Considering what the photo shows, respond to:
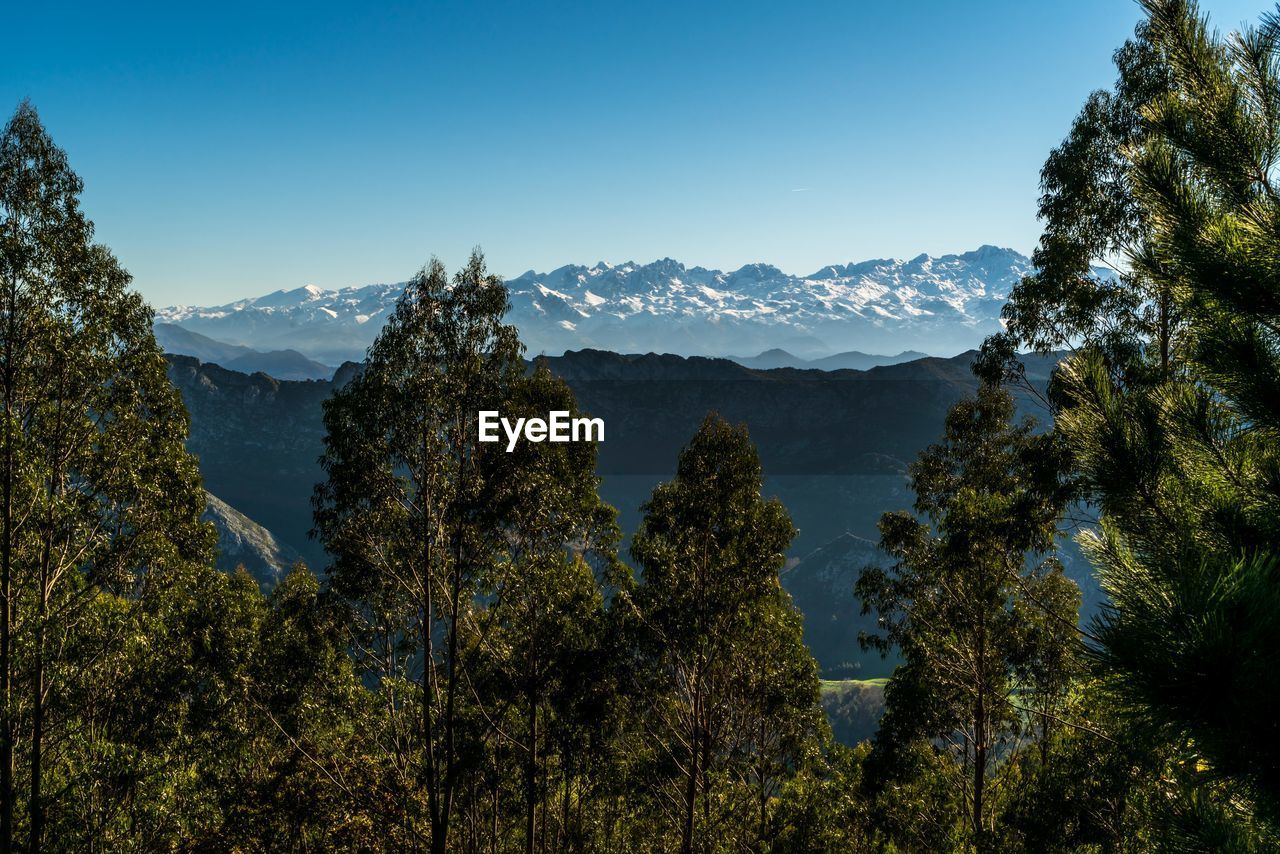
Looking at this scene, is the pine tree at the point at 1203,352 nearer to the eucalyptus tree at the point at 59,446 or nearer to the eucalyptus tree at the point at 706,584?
the eucalyptus tree at the point at 706,584

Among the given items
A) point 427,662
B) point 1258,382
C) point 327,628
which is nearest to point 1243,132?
point 1258,382

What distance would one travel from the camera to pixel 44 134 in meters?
13.8

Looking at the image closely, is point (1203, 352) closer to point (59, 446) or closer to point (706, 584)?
point (706, 584)

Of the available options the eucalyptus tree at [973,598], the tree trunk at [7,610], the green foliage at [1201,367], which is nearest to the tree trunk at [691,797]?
the eucalyptus tree at [973,598]

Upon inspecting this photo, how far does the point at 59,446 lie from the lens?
1465 cm

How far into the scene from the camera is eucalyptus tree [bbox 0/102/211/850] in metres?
13.4

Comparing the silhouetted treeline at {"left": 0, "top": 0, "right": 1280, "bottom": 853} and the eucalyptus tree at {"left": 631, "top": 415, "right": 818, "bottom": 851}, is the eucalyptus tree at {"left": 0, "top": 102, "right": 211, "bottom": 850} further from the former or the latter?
the eucalyptus tree at {"left": 631, "top": 415, "right": 818, "bottom": 851}

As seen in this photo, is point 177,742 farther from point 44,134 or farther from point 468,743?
point 44,134

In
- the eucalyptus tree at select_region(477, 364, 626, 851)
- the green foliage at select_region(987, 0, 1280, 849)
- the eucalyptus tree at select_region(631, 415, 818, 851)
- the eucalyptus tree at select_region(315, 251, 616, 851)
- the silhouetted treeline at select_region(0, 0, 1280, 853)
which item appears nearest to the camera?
the green foliage at select_region(987, 0, 1280, 849)

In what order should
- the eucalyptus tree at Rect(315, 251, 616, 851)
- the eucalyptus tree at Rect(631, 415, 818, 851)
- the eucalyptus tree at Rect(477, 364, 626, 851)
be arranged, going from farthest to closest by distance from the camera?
the eucalyptus tree at Rect(631, 415, 818, 851), the eucalyptus tree at Rect(477, 364, 626, 851), the eucalyptus tree at Rect(315, 251, 616, 851)

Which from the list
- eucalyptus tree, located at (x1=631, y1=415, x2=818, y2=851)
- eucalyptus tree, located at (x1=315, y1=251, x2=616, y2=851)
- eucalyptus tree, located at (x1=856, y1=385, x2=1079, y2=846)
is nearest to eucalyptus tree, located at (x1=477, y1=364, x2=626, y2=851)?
eucalyptus tree, located at (x1=315, y1=251, x2=616, y2=851)

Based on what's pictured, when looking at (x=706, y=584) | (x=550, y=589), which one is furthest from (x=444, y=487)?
(x=706, y=584)

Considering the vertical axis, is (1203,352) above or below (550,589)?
above

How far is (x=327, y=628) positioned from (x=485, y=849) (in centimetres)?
1320
